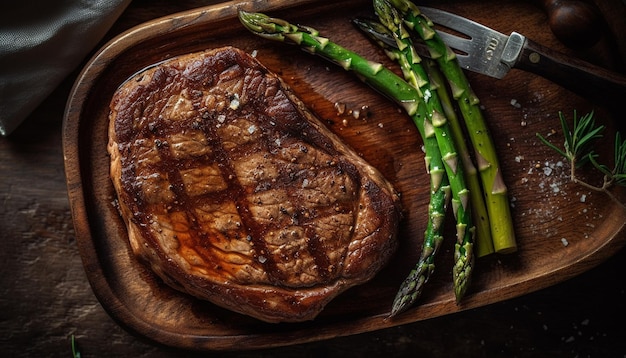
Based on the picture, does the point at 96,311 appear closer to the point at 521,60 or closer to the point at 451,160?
the point at 451,160

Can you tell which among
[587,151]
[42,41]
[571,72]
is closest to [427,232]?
[587,151]

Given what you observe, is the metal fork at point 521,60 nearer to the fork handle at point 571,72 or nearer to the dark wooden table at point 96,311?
the fork handle at point 571,72

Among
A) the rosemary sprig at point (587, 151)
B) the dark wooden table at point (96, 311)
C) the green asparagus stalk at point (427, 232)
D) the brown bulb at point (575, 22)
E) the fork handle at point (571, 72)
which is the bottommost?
the dark wooden table at point (96, 311)

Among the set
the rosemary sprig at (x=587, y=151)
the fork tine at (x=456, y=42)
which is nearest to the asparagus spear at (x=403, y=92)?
the fork tine at (x=456, y=42)

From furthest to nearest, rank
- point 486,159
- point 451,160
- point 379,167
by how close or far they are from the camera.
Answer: point 379,167 → point 486,159 → point 451,160

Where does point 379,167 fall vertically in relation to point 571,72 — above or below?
below
